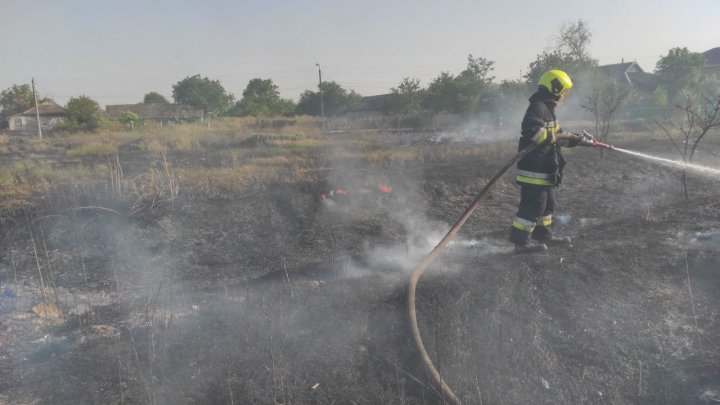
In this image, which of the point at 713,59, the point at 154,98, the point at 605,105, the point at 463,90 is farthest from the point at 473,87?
the point at 154,98

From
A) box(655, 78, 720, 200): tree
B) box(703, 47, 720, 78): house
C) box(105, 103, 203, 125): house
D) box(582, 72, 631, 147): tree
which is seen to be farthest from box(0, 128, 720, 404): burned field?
box(703, 47, 720, 78): house

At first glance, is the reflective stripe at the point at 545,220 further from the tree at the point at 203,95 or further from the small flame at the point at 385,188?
the tree at the point at 203,95

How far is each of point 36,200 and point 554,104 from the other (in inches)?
295

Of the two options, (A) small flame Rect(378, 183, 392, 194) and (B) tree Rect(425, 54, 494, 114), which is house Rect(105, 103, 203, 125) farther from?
(A) small flame Rect(378, 183, 392, 194)

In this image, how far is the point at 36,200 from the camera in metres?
6.86

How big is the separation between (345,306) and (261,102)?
43.5 m

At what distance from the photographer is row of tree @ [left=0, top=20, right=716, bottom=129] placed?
26.0 m

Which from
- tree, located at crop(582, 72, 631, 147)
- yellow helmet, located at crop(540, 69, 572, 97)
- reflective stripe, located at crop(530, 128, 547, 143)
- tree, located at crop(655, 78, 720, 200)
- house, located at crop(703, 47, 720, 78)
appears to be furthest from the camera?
house, located at crop(703, 47, 720, 78)

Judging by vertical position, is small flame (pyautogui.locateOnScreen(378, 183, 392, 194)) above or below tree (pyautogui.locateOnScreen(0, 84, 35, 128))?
below

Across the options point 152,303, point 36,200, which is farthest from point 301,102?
point 152,303

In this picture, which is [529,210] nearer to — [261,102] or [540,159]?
[540,159]

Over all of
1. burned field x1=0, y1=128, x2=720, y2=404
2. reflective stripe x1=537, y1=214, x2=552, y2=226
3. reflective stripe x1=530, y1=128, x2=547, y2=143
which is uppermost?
reflective stripe x1=530, y1=128, x2=547, y2=143

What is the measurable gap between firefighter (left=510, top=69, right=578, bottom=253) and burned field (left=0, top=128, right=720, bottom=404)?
1.07 feet

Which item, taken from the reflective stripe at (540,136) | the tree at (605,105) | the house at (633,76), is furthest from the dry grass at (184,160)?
the house at (633,76)
